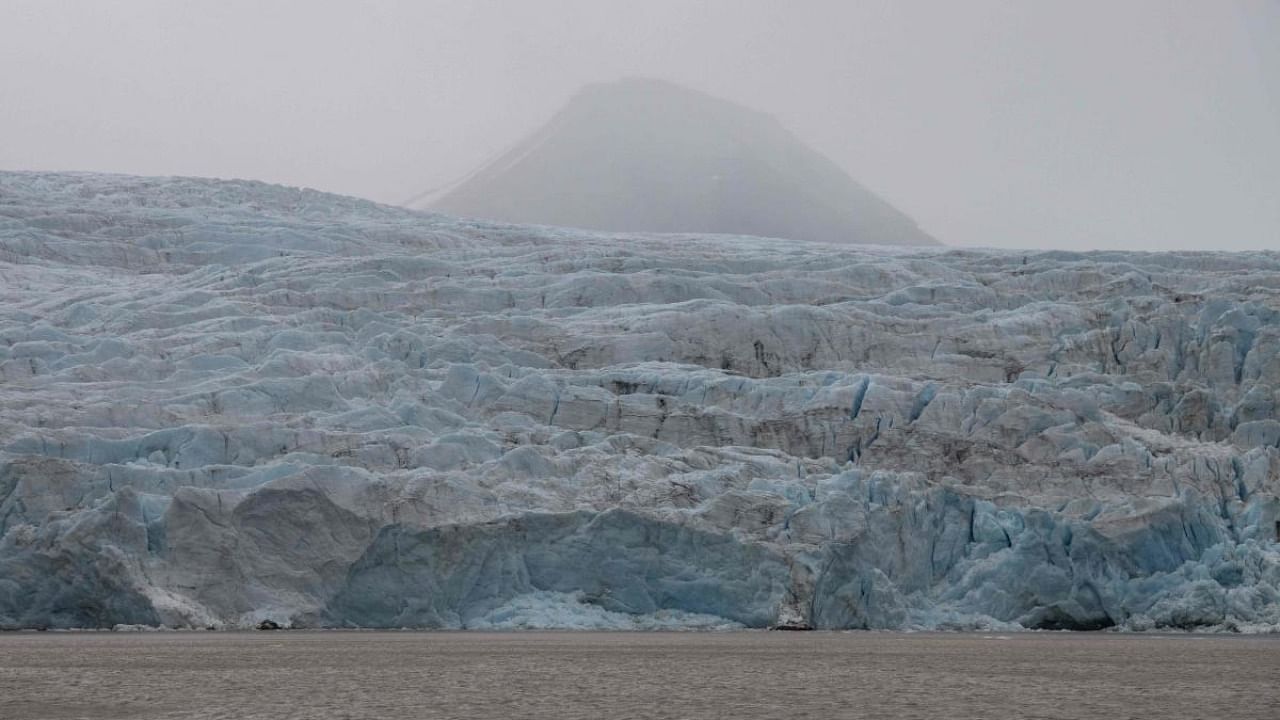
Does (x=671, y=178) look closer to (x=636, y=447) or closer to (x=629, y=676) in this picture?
(x=636, y=447)

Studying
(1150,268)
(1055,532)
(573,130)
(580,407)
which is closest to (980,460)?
(1055,532)

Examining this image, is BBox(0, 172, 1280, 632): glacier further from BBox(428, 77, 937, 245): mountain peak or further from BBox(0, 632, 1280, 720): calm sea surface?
BBox(428, 77, 937, 245): mountain peak

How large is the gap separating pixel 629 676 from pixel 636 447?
9.89 meters

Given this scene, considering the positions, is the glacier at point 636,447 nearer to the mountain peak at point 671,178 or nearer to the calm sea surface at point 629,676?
the calm sea surface at point 629,676

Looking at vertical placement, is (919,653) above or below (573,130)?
below

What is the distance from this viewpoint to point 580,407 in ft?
88.0

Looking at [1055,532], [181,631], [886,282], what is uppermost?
[886,282]

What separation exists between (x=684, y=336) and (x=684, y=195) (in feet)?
132

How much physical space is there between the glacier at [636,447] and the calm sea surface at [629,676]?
925 mm

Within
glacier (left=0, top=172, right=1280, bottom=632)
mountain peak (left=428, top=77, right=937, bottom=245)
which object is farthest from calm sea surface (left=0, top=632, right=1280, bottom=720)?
mountain peak (left=428, top=77, right=937, bottom=245)

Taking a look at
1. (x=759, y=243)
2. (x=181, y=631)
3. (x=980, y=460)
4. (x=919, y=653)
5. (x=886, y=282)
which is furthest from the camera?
(x=759, y=243)

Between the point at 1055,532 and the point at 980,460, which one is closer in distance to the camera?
the point at 1055,532

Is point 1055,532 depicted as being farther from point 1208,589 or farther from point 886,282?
point 886,282

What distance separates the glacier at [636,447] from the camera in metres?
22.5
